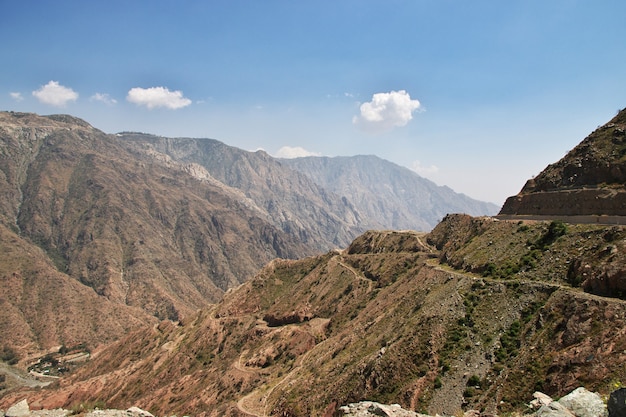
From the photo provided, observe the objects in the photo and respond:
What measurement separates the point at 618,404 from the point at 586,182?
56.4 meters

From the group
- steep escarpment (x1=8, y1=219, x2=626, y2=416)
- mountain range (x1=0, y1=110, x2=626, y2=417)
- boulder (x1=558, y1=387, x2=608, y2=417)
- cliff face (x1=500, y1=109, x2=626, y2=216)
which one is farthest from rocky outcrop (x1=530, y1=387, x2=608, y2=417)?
cliff face (x1=500, y1=109, x2=626, y2=216)

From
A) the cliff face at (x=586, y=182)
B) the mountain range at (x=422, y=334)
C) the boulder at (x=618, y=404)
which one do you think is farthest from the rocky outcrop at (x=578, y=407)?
the cliff face at (x=586, y=182)

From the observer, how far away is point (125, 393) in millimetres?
106812

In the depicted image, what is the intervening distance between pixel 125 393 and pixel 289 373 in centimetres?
5420

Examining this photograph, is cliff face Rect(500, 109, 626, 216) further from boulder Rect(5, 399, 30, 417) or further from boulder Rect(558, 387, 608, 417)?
boulder Rect(5, 399, 30, 417)

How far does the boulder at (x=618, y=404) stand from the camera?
15773 millimetres

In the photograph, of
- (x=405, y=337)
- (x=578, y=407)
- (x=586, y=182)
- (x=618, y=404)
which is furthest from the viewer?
(x=586, y=182)

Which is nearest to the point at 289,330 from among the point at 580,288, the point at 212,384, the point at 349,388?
the point at 212,384

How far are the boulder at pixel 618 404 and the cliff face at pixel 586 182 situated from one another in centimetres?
4430

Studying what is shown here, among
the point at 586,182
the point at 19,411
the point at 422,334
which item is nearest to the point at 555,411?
the point at 19,411

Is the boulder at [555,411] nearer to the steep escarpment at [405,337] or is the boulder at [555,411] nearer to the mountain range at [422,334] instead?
the mountain range at [422,334]

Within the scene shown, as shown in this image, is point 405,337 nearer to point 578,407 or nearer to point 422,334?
point 422,334

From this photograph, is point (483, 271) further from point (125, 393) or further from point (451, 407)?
point (125, 393)

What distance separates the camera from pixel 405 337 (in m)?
52.8
